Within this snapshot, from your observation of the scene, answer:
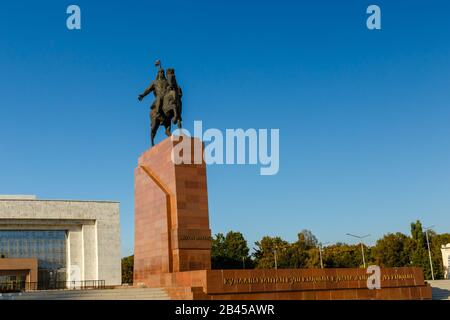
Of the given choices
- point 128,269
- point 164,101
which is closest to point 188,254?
point 164,101

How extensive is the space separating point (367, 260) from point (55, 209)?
1675 inches

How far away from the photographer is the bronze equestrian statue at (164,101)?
876 inches

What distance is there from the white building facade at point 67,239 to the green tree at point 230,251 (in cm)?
1721

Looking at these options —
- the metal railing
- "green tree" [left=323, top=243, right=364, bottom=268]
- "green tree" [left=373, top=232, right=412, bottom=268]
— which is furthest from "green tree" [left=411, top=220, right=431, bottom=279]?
the metal railing

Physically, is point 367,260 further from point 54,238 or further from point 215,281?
point 215,281

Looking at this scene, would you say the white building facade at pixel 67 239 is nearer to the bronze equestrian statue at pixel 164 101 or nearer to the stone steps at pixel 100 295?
the bronze equestrian statue at pixel 164 101

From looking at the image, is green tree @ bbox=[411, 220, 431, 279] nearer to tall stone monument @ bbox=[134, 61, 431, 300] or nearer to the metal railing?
the metal railing

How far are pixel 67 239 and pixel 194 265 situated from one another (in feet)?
128

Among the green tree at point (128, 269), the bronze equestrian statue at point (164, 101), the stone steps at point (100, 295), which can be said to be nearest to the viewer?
the stone steps at point (100, 295)

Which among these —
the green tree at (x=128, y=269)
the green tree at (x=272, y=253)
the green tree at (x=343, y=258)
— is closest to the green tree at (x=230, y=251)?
the green tree at (x=272, y=253)

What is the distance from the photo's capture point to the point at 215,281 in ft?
56.6

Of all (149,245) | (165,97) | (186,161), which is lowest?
(149,245)
